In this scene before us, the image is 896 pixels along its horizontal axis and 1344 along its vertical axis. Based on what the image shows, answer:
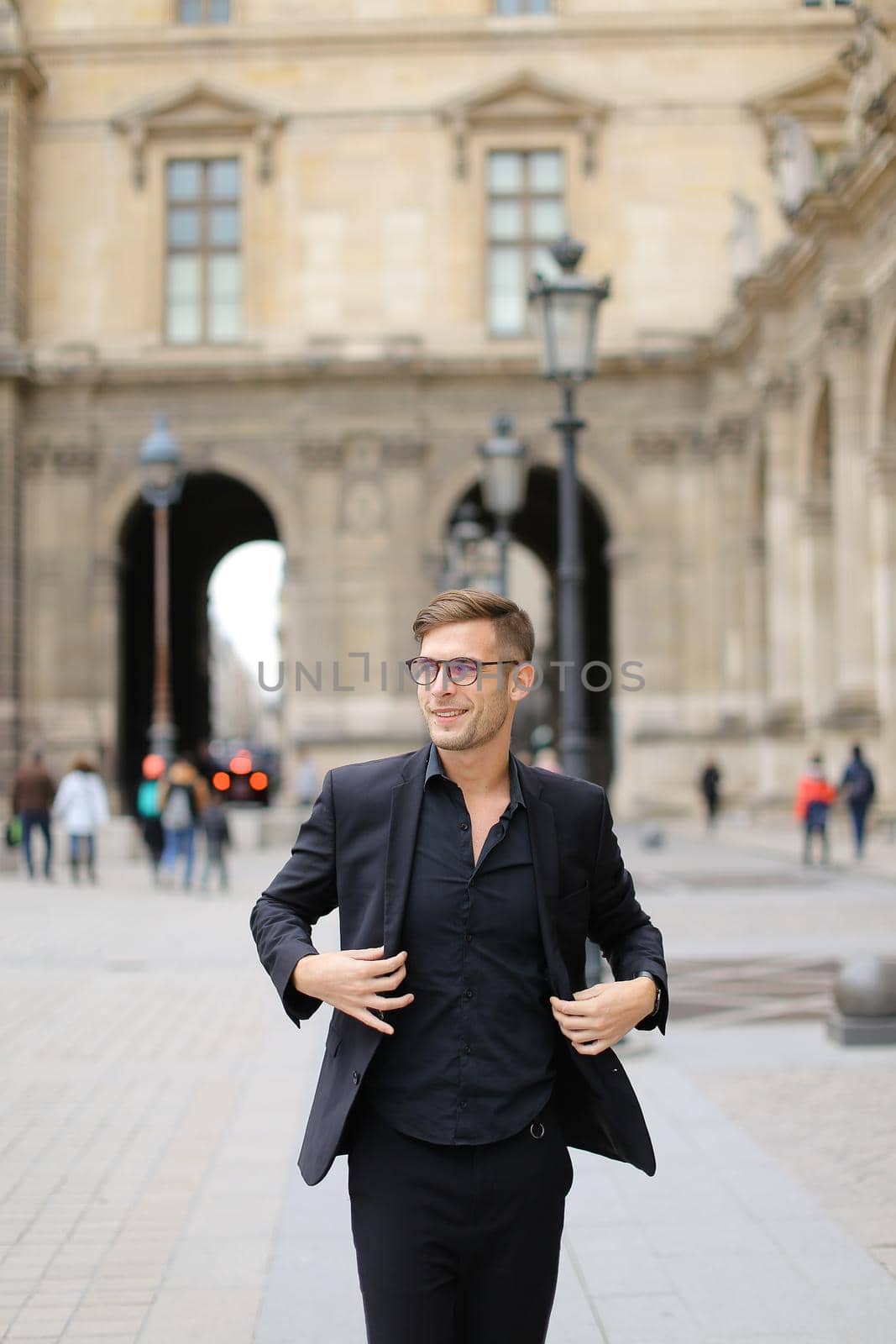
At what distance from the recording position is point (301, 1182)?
670cm

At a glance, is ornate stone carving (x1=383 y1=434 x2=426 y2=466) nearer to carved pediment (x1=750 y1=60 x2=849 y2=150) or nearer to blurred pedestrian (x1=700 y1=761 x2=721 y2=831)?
blurred pedestrian (x1=700 y1=761 x2=721 y2=831)

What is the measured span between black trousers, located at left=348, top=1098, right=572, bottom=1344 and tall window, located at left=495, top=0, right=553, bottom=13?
35822 mm

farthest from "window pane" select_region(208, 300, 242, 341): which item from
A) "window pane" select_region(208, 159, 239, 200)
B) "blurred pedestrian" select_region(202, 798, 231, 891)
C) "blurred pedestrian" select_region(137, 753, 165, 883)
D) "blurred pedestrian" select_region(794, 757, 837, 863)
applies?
"blurred pedestrian" select_region(794, 757, 837, 863)

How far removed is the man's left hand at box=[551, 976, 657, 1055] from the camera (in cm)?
323

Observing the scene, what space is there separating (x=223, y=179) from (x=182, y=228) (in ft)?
4.65

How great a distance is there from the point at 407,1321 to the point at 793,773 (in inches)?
1052

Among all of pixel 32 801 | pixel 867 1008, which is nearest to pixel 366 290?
pixel 32 801

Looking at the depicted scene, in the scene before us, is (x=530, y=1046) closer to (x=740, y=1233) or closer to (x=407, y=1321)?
(x=407, y=1321)

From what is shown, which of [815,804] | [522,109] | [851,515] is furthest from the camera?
[522,109]

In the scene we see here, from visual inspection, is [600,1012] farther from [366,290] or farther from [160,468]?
[366,290]

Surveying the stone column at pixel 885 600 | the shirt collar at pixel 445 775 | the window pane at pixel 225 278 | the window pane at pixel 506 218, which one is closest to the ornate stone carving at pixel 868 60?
the stone column at pixel 885 600

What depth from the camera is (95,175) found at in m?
35.6

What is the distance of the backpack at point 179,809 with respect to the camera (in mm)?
20734

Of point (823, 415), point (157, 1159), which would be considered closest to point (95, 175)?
point (823, 415)
